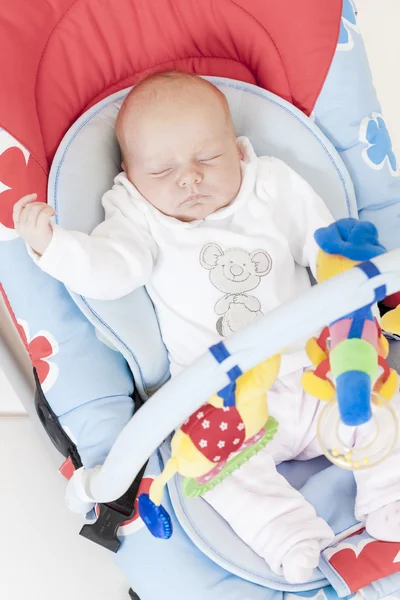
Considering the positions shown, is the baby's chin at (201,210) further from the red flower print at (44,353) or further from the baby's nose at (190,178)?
the red flower print at (44,353)

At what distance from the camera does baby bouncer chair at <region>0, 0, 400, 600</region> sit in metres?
1.01

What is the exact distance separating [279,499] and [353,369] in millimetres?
402

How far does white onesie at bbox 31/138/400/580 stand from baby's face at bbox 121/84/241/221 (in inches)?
1.0

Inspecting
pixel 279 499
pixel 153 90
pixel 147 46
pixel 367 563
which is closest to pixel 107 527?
pixel 279 499

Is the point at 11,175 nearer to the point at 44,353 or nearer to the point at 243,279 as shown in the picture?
the point at 44,353

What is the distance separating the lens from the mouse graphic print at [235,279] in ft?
3.50

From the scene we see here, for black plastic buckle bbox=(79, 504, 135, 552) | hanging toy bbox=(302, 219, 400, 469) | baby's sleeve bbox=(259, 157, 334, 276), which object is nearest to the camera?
hanging toy bbox=(302, 219, 400, 469)

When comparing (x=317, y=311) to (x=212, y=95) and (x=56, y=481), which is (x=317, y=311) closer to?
(x=212, y=95)

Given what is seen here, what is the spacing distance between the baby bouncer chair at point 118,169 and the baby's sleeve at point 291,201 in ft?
0.22

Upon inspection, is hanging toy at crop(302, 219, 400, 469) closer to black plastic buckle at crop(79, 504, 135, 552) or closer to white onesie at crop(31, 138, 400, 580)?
white onesie at crop(31, 138, 400, 580)

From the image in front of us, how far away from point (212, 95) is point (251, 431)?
21.8 inches

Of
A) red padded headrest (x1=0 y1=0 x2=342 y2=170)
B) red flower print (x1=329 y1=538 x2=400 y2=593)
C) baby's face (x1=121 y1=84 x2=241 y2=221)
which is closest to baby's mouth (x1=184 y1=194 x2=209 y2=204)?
baby's face (x1=121 y1=84 x2=241 y2=221)

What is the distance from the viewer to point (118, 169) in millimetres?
1191

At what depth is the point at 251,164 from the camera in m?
1.14
